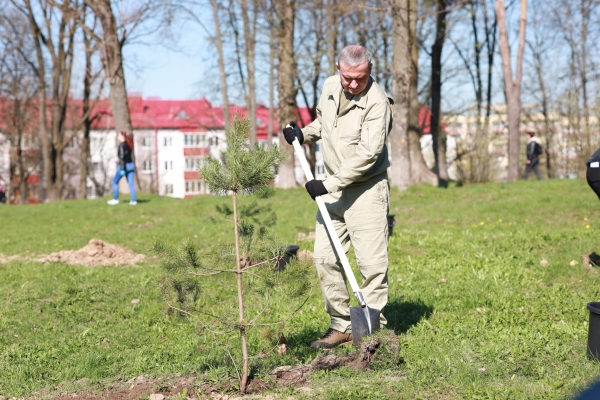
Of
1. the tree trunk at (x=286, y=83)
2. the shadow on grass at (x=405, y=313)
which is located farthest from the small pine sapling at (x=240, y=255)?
the tree trunk at (x=286, y=83)

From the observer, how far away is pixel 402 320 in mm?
6023

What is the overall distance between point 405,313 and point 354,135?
2.03 metres

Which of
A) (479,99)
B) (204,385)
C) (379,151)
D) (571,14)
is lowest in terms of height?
(204,385)

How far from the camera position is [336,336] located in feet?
17.3

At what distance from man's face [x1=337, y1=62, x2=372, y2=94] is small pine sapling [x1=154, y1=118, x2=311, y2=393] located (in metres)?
0.77

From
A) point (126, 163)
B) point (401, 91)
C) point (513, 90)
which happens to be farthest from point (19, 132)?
point (401, 91)

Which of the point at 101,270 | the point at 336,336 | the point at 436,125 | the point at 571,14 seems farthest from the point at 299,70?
the point at 336,336

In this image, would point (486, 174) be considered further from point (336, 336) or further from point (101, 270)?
point (336, 336)

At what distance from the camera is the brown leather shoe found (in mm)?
5156

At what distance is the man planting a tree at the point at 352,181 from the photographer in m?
4.84

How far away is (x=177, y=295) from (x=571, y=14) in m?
37.3

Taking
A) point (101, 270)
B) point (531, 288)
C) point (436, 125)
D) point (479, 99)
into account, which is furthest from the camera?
point (479, 99)

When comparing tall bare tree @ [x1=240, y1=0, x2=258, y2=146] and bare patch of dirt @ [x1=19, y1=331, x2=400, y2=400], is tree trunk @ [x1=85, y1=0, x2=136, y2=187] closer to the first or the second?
tall bare tree @ [x1=240, y1=0, x2=258, y2=146]

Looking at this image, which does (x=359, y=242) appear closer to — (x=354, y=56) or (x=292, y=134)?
(x=292, y=134)
